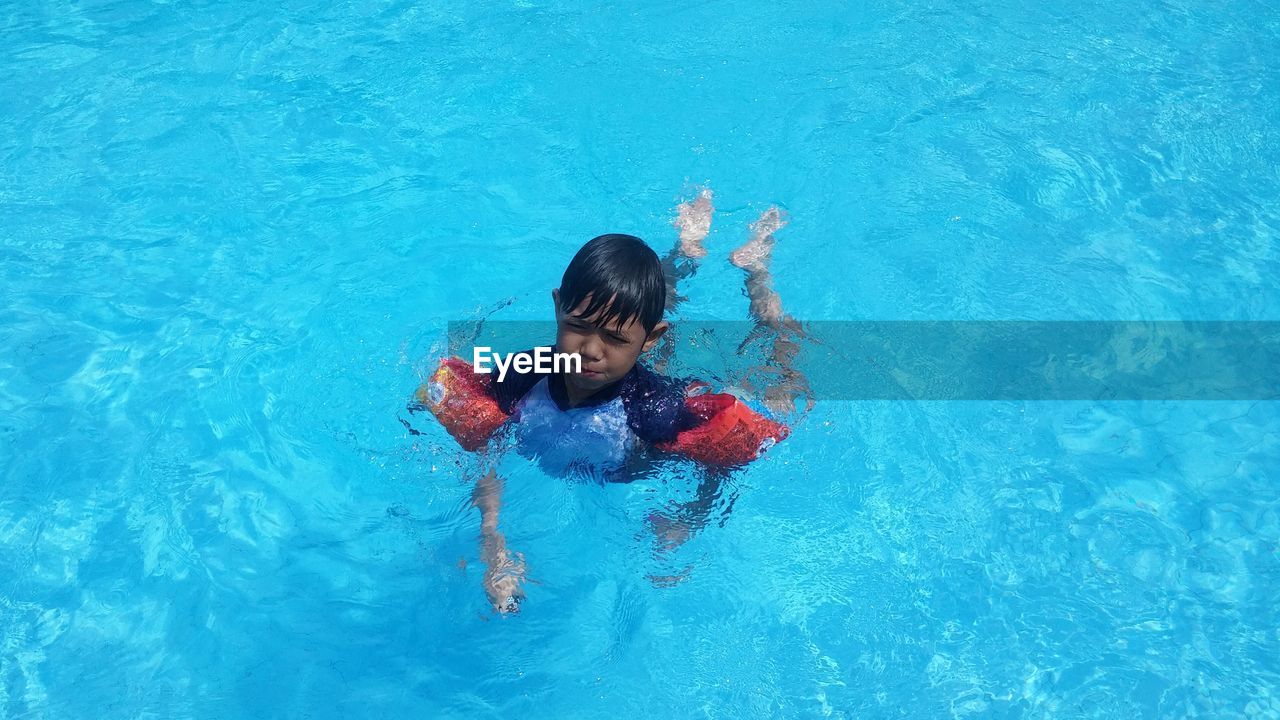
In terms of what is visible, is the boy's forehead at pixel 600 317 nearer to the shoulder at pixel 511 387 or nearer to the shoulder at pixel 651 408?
the shoulder at pixel 651 408

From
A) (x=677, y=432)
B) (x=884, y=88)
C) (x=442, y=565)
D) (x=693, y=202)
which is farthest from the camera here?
(x=884, y=88)

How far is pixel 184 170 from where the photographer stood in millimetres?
4824

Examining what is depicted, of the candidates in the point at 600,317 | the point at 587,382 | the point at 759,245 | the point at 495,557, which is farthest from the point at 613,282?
the point at 759,245

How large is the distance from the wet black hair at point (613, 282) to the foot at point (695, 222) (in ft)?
5.65

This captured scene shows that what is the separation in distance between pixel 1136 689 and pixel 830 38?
4.08 metres

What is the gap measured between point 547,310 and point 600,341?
5.31ft

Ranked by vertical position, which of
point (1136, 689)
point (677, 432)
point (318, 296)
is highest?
point (677, 432)

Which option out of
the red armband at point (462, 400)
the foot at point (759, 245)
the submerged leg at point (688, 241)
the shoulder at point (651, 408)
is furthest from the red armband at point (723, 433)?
the foot at point (759, 245)

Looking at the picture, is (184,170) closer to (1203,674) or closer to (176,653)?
(176,653)

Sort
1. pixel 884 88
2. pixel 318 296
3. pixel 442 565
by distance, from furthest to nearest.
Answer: pixel 884 88 → pixel 318 296 → pixel 442 565

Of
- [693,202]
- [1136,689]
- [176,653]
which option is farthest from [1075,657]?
[176,653]

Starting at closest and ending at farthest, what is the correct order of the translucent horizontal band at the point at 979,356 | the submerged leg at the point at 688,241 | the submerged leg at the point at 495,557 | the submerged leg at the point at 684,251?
the submerged leg at the point at 495,557
the submerged leg at the point at 684,251
the translucent horizontal band at the point at 979,356
the submerged leg at the point at 688,241

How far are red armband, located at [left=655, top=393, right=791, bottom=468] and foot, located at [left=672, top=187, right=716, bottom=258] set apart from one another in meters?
1.49

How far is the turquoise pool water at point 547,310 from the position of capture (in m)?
3.17
